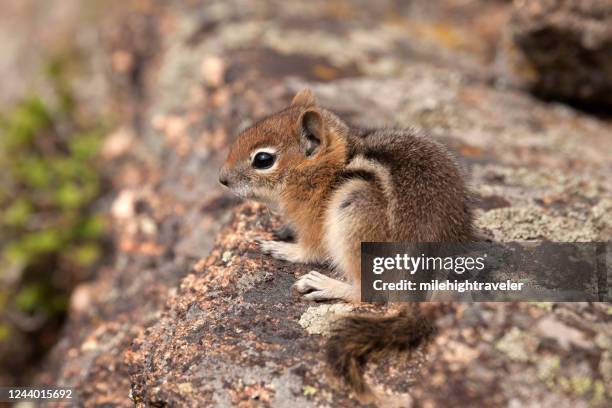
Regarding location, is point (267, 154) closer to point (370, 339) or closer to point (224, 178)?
point (224, 178)

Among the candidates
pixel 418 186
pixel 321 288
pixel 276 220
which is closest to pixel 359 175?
pixel 418 186

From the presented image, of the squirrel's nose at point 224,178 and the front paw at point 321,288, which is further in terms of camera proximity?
the squirrel's nose at point 224,178

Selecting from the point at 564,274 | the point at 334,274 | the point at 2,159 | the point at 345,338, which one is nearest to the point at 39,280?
the point at 2,159

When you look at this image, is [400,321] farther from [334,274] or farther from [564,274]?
[564,274]

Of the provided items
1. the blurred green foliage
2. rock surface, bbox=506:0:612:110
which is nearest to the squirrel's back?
rock surface, bbox=506:0:612:110

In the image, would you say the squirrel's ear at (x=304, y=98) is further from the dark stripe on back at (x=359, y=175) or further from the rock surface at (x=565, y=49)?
the rock surface at (x=565, y=49)

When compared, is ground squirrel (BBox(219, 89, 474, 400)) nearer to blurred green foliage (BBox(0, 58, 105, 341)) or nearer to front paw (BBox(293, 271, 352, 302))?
front paw (BBox(293, 271, 352, 302))

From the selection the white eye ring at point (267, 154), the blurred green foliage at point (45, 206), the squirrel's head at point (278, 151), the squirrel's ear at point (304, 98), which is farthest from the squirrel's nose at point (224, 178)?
the blurred green foliage at point (45, 206)

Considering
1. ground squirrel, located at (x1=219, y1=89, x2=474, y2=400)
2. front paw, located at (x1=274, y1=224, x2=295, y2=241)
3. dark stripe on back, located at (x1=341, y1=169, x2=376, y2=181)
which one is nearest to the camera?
ground squirrel, located at (x1=219, y1=89, x2=474, y2=400)
